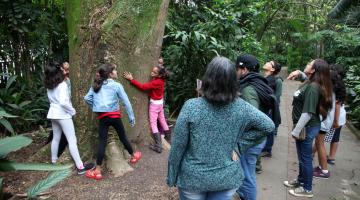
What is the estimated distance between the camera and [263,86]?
380cm

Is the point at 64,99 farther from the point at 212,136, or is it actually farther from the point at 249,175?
the point at 212,136

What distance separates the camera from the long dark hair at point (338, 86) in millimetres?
5105

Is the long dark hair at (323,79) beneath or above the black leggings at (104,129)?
above

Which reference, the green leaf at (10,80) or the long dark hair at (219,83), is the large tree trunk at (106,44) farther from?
the green leaf at (10,80)

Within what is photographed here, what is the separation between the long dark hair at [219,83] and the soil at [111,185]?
7.81ft

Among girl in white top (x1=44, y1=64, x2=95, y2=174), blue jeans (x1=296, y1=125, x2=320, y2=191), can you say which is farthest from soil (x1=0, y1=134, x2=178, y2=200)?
blue jeans (x1=296, y1=125, x2=320, y2=191)

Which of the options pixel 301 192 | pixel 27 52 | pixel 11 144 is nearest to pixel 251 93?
pixel 301 192

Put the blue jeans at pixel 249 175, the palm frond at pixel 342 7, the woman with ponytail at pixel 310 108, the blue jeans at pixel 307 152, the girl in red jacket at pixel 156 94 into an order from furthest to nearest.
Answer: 1. the palm frond at pixel 342 7
2. the girl in red jacket at pixel 156 94
3. the blue jeans at pixel 307 152
4. the woman with ponytail at pixel 310 108
5. the blue jeans at pixel 249 175

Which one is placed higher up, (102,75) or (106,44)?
(106,44)

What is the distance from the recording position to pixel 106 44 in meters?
5.13

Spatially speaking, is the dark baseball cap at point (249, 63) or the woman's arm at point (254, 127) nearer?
the woman's arm at point (254, 127)

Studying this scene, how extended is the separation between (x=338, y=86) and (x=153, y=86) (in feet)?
8.60

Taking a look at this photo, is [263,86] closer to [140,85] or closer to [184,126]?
[184,126]

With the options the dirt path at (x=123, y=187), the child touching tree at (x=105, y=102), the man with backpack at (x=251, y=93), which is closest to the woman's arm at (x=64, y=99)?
the child touching tree at (x=105, y=102)
